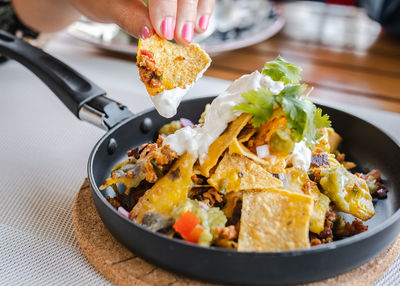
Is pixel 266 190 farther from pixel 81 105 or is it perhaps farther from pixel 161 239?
pixel 81 105

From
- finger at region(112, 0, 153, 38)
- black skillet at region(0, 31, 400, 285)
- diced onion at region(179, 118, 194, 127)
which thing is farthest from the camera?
diced onion at region(179, 118, 194, 127)

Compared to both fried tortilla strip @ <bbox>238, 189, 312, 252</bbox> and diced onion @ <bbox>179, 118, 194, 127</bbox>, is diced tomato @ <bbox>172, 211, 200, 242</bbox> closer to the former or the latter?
fried tortilla strip @ <bbox>238, 189, 312, 252</bbox>

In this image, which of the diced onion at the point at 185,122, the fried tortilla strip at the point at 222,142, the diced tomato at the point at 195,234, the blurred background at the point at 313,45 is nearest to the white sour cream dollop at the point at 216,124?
the fried tortilla strip at the point at 222,142

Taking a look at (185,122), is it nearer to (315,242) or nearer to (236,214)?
(236,214)

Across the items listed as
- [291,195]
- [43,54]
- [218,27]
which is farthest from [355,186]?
[218,27]

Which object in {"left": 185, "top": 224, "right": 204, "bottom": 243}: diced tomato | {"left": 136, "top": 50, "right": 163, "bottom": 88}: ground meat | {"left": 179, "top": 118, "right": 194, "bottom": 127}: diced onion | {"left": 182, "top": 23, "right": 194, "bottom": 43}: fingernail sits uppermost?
{"left": 182, "top": 23, "right": 194, "bottom": 43}: fingernail

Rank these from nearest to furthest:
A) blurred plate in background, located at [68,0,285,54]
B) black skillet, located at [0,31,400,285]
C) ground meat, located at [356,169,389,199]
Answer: black skillet, located at [0,31,400,285] → ground meat, located at [356,169,389,199] → blurred plate in background, located at [68,0,285,54]

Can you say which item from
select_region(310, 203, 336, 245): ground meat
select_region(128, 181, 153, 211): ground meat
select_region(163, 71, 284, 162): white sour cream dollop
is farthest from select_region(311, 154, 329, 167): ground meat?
select_region(128, 181, 153, 211): ground meat
